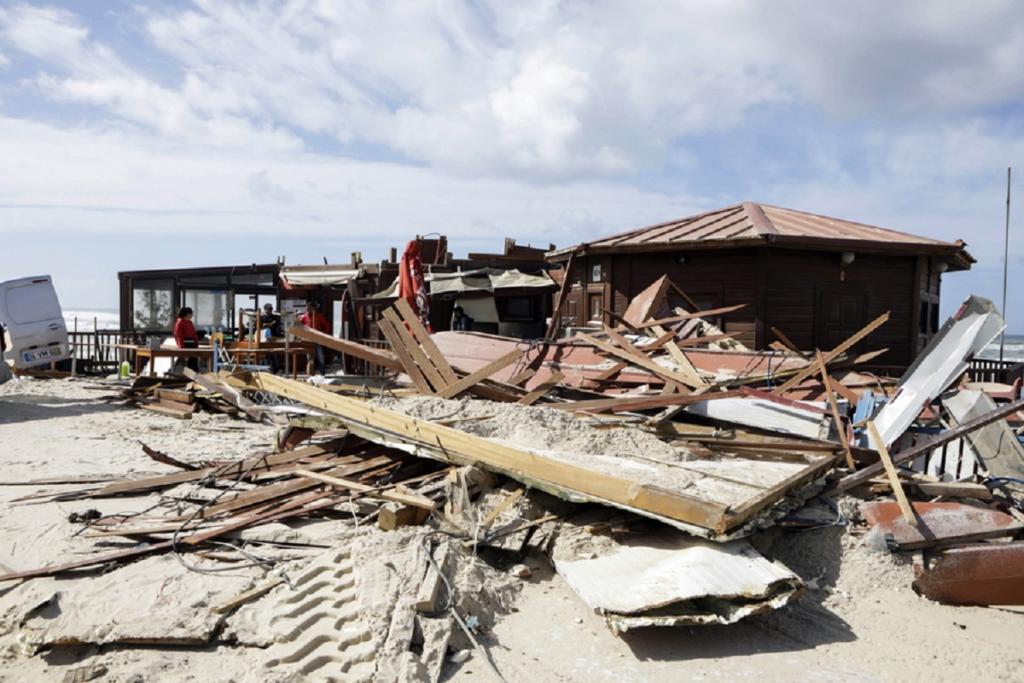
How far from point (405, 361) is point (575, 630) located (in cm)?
485

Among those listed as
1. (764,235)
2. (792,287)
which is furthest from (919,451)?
(792,287)

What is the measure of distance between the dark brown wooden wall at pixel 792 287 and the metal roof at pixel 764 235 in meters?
0.37

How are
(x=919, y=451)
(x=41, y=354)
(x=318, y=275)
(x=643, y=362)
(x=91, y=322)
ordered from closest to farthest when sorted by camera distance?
(x=919, y=451)
(x=643, y=362)
(x=41, y=354)
(x=318, y=275)
(x=91, y=322)

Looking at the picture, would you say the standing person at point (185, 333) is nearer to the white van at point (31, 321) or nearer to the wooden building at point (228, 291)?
the white van at point (31, 321)

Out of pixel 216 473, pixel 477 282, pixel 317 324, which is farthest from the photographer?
pixel 477 282

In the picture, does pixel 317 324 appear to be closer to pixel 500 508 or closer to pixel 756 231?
pixel 756 231

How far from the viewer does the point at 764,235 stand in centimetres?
1180

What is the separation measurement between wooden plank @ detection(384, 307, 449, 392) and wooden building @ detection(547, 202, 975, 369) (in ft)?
18.0

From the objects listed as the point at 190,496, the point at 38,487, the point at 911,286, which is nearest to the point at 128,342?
the point at 38,487

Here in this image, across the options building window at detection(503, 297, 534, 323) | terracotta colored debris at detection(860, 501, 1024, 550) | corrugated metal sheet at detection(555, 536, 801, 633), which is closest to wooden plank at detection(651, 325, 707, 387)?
terracotta colored debris at detection(860, 501, 1024, 550)

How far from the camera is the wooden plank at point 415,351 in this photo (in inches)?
318

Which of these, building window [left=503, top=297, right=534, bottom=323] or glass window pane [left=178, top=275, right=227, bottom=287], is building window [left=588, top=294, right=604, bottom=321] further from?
glass window pane [left=178, top=275, right=227, bottom=287]

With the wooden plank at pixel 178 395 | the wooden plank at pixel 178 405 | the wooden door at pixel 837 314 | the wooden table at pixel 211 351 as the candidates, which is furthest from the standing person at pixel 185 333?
the wooden door at pixel 837 314

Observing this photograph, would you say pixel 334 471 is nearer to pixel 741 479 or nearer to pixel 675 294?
pixel 741 479
